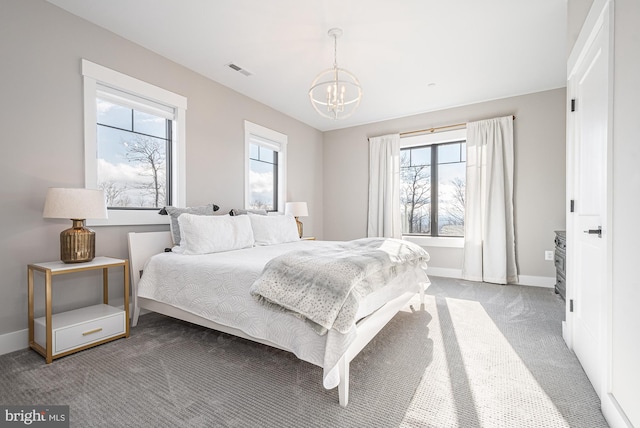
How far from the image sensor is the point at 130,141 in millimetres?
3076

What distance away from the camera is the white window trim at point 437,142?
15.6ft

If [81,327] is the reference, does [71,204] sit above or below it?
above

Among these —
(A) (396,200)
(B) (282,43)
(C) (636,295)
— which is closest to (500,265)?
(A) (396,200)

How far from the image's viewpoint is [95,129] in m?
2.69

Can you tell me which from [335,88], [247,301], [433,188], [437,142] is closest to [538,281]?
[433,188]

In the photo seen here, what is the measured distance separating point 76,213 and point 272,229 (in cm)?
191

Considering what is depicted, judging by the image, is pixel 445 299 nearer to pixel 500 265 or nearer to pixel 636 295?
pixel 500 265

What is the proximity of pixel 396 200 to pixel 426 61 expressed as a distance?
241cm

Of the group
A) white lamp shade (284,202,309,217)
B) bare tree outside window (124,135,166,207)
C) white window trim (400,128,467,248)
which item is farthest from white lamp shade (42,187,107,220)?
white window trim (400,128,467,248)

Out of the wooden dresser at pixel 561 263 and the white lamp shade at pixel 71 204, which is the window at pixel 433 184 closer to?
the wooden dresser at pixel 561 263

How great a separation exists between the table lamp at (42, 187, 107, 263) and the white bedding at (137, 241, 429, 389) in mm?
493

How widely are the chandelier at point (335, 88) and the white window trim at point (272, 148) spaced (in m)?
0.88

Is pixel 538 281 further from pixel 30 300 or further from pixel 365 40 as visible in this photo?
pixel 30 300

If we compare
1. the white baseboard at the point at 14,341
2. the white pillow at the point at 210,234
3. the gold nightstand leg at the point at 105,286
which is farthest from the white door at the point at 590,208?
the white baseboard at the point at 14,341
